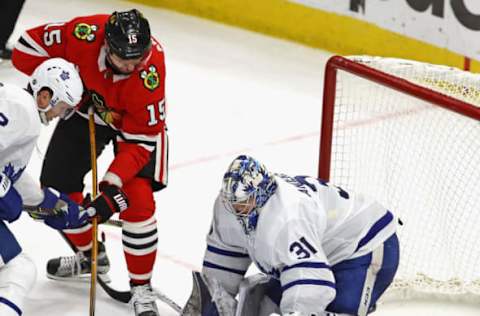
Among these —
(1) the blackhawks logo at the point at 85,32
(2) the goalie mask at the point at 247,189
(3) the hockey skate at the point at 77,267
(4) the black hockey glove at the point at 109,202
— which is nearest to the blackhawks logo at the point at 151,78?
(1) the blackhawks logo at the point at 85,32

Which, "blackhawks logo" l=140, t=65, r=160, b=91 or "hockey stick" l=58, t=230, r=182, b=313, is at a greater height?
"blackhawks logo" l=140, t=65, r=160, b=91

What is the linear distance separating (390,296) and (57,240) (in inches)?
50.9

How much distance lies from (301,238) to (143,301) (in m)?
0.88

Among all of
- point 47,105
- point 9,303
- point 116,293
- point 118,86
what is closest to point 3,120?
point 47,105

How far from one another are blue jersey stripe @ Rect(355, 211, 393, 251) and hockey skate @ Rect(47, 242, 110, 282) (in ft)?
3.63

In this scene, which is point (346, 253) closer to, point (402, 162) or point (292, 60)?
point (402, 162)

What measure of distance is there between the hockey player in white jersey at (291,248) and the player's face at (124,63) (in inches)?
21.4

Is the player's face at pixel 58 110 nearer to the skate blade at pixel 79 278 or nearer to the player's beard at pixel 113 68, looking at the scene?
the player's beard at pixel 113 68

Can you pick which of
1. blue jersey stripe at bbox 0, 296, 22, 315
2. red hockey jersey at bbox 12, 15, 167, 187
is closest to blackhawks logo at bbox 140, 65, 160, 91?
red hockey jersey at bbox 12, 15, 167, 187

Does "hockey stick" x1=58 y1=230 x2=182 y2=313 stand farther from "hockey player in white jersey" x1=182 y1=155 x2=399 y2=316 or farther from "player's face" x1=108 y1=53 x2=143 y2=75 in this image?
"player's face" x1=108 y1=53 x2=143 y2=75

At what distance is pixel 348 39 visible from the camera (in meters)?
6.43

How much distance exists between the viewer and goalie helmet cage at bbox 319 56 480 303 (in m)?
3.81

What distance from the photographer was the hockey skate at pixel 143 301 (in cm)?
378

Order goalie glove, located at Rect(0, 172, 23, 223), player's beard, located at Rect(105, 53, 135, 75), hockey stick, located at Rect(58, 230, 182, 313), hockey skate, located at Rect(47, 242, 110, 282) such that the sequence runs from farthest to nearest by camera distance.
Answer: hockey skate, located at Rect(47, 242, 110, 282), hockey stick, located at Rect(58, 230, 182, 313), player's beard, located at Rect(105, 53, 135, 75), goalie glove, located at Rect(0, 172, 23, 223)
